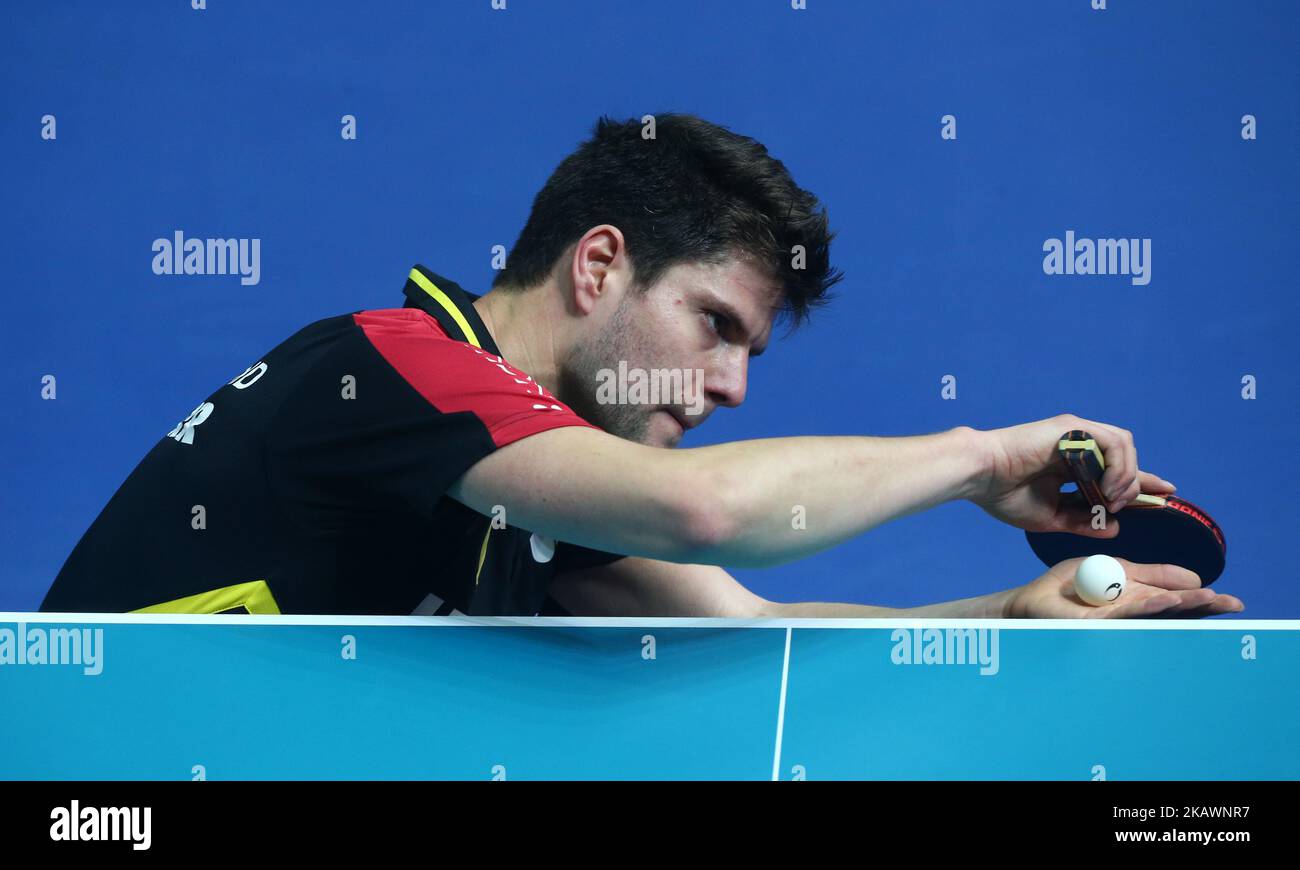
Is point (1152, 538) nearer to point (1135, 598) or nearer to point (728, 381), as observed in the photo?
point (1135, 598)

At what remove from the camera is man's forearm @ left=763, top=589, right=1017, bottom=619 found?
1960 mm

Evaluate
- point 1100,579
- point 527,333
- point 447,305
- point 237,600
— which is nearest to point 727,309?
point 527,333

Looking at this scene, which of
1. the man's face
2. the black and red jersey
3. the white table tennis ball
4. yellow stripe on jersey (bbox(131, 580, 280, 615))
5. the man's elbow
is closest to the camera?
the man's elbow

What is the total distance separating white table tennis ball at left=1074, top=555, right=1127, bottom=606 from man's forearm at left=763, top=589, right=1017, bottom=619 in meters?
0.15

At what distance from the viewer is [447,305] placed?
176 cm

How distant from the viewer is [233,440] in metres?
1.66

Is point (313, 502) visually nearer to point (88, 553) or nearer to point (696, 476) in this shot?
point (88, 553)

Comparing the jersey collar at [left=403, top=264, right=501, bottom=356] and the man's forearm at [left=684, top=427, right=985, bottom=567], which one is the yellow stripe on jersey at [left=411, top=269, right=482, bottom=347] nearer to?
the jersey collar at [left=403, top=264, right=501, bottom=356]

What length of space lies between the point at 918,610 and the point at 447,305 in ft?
2.85

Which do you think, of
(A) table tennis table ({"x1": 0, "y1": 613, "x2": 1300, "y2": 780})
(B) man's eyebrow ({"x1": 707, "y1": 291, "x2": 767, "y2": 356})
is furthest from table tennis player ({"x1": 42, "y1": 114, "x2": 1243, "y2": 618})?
(A) table tennis table ({"x1": 0, "y1": 613, "x2": 1300, "y2": 780})

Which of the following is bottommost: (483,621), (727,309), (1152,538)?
(483,621)

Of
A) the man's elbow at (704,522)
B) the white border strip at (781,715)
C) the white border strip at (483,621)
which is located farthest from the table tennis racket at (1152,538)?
the man's elbow at (704,522)
